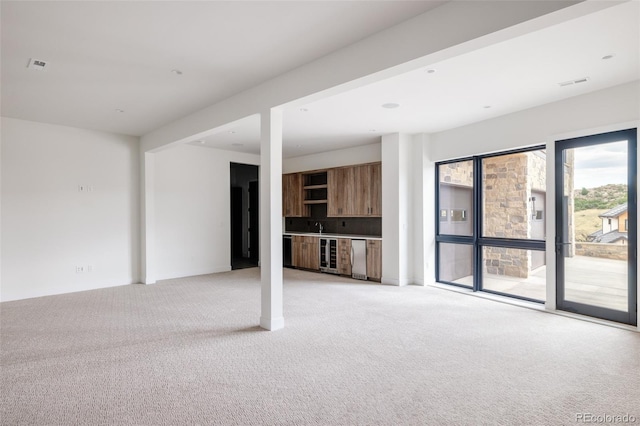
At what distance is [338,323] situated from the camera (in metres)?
4.32

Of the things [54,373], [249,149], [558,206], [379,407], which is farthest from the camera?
[249,149]

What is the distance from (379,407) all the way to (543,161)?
14.9 ft

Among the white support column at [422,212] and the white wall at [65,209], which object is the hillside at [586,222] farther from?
the white wall at [65,209]

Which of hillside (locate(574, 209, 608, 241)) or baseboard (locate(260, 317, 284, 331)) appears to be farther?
hillside (locate(574, 209, 608, 241))

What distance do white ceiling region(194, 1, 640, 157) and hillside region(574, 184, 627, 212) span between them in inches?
47.4

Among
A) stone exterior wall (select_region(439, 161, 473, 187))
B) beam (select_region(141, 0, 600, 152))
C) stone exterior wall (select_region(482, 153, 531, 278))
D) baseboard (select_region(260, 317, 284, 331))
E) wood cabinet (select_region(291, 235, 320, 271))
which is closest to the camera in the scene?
beam (select_region(141, 0, 600, 152))

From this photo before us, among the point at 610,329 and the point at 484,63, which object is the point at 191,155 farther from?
the point at 610,329

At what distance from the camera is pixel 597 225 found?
4.45 m

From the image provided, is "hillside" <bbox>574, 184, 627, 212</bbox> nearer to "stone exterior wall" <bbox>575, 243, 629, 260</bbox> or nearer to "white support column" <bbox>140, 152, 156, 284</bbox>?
"stone exterior wall" <bbox>575, 243, 629, 260</bbox>

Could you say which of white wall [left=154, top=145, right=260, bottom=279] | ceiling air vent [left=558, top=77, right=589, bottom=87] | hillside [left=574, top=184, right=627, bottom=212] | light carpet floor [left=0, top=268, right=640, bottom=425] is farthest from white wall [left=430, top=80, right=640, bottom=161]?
white wall [left=154, top=145, right=260, bottom=279]

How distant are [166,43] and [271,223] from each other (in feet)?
6.64

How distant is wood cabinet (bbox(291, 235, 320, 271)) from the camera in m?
8.16

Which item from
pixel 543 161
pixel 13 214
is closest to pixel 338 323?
pixel 543 161

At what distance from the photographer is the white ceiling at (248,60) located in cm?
272
